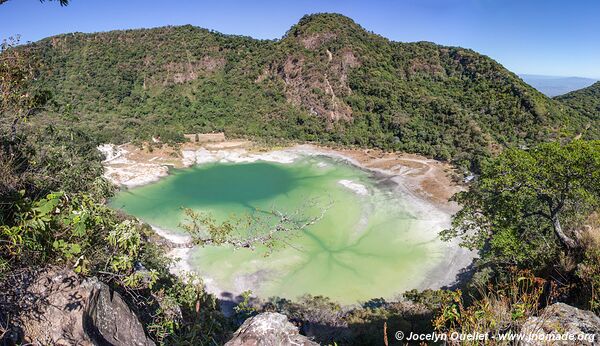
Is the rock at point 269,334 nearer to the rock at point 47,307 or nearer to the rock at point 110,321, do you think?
the rock at point 110,321

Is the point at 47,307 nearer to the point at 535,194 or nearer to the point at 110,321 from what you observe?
the point at 110,321

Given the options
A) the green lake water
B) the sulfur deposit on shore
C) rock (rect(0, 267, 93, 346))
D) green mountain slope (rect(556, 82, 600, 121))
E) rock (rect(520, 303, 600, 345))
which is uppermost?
green mountain slope (rect(556, 82, 600, 121))

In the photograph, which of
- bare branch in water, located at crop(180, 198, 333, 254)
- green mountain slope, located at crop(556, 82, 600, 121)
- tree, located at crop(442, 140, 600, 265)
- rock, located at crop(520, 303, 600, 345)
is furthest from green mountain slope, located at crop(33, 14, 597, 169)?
rock, located at crop(520, 303, 600, 345)

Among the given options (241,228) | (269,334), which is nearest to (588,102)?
(241,228)

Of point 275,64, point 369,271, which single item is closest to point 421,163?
point 369,271

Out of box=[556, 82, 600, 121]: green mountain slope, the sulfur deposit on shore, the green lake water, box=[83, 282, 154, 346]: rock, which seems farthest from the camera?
box=[556, 82, 600, 121]: green mountain slope

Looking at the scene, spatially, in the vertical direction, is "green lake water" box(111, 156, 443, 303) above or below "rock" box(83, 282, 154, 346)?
below

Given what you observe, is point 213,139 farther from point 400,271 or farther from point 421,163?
point 400,271

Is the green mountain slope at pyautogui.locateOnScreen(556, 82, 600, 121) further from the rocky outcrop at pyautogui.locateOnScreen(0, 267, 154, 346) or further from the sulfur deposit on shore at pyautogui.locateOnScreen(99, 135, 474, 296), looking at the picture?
the rocky outcrop at pyautogui.locateOnScreen(0, 267, 154, 346)
